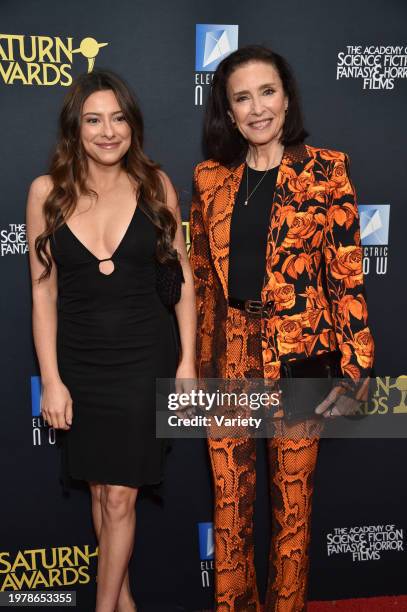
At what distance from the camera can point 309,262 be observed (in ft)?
6.33

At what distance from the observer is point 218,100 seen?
6.75 feet

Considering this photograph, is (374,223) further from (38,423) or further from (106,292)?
(38,423)

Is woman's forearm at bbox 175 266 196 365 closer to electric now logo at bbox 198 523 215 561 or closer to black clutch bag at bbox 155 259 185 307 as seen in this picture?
black clutch bag at bbox 155 259 185 307

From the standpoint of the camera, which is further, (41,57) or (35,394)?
(35,394)

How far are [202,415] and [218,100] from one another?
1064 millimetres

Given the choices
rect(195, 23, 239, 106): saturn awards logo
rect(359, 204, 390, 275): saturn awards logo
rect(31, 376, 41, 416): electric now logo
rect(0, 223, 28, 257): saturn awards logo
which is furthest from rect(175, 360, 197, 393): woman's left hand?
rect(195, 23, 239, 106): saturn awards logo

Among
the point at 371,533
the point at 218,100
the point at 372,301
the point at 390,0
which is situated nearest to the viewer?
the point at 218,100

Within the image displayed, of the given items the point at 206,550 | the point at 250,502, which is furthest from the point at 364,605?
the point at 250,502

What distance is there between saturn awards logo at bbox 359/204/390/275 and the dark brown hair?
0.61m

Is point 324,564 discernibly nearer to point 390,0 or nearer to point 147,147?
point 147,147

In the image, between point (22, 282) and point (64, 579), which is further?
point (64, 579)

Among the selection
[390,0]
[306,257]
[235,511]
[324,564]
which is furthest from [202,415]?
[390,0]

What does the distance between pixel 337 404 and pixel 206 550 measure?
1051mm

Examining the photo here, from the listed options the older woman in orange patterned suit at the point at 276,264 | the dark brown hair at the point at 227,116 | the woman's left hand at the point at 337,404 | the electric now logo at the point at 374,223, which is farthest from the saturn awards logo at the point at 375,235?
the woman's left hand at the point at 337,404
